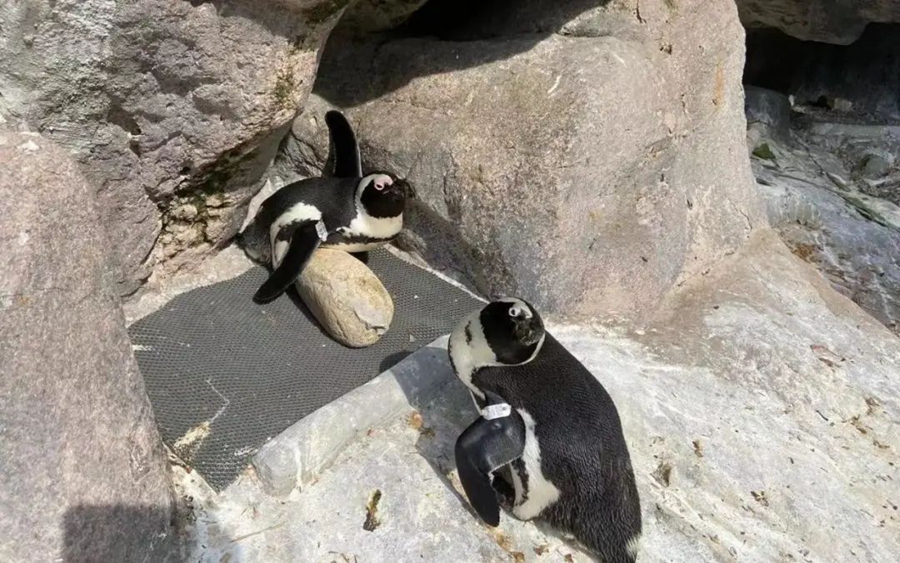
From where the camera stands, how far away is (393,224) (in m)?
2.22

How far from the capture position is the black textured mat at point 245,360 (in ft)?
5.34

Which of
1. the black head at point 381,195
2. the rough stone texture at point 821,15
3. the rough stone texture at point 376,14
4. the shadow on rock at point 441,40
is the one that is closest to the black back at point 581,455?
the black head at point 381,195

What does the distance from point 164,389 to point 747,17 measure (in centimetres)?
412

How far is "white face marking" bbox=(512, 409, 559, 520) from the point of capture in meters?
1.52

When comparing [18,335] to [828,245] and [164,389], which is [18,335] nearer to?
[164,389]

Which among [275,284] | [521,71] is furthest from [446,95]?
[275,284]

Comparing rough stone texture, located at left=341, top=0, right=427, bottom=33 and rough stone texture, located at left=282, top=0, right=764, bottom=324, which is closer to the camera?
rough stone texture, located at left=282, top=0, right=764, bottom=324

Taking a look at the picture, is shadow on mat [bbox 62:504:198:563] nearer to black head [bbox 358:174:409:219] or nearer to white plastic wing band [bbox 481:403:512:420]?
white plastic wing band [bbox 481:403:512:420]

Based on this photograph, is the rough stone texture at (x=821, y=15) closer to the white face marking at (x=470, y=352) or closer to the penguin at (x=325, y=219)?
the penguin at (x=325, y=219)

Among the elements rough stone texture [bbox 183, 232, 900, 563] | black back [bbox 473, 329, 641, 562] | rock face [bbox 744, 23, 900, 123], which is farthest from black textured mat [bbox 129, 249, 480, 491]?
rock face [bbox 744, 23, 900, 123]

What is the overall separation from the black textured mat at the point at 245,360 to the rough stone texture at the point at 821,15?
3164 millimetres

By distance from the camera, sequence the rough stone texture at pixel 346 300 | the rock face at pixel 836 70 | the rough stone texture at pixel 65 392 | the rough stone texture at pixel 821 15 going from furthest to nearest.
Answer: the rock face at pixel 836 70
the rough stone texture at pixel 821 15
the rough stone texture at pixel 346 300
the rough stone texture at pixel 65 392

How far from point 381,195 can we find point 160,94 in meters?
0.67

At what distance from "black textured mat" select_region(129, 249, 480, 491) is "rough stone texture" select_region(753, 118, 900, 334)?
207 cm
